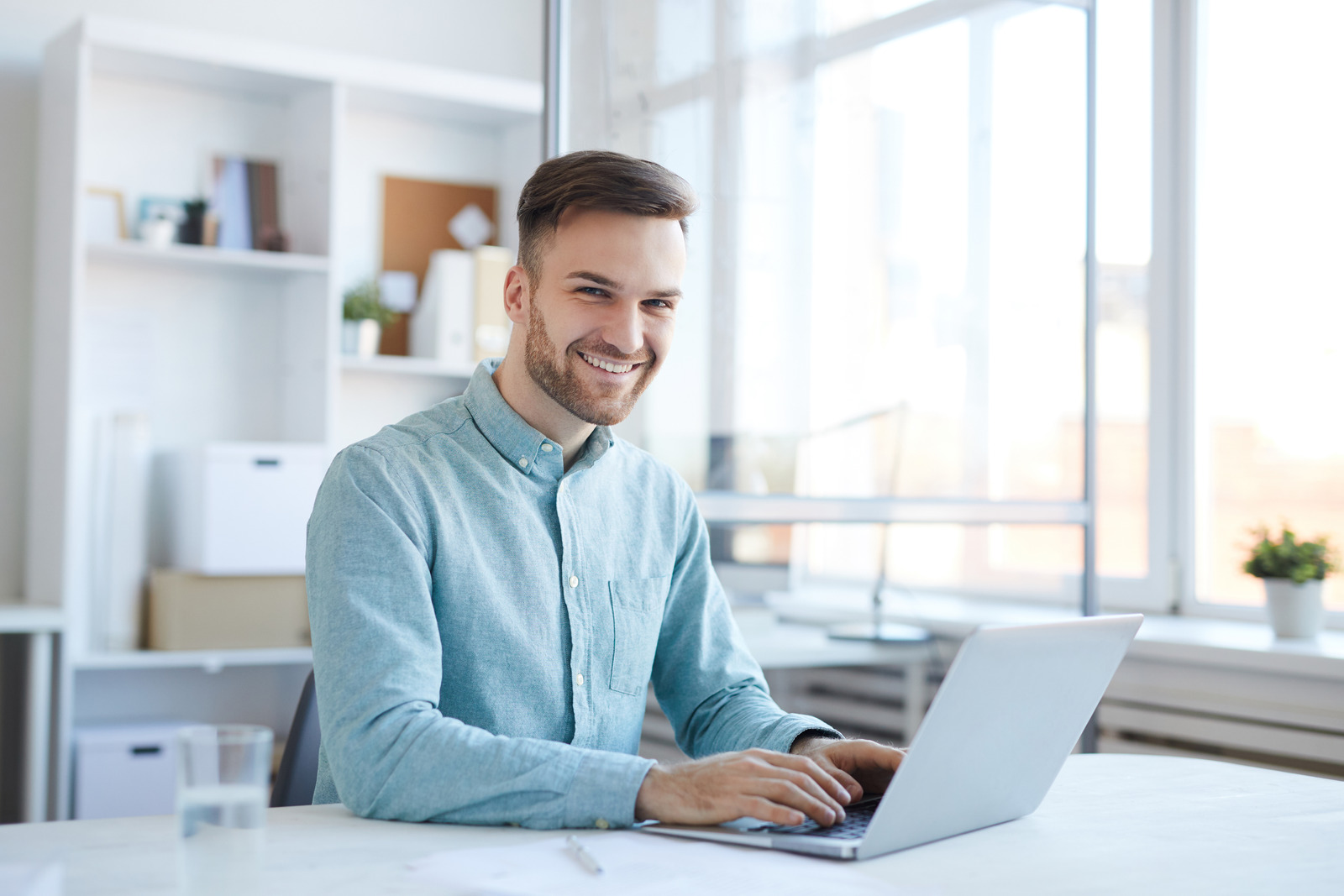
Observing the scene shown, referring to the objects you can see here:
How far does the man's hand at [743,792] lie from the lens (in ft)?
3.45

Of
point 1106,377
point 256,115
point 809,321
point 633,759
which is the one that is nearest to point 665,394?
point 809,321

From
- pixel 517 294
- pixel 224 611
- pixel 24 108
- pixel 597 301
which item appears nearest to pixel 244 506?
pixel 224 611

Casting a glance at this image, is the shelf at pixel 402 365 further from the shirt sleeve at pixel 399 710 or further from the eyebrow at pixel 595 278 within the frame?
the shirt sleeve at pixel 399 710

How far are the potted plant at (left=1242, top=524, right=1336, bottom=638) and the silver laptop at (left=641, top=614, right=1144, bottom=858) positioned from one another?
1.57 metres

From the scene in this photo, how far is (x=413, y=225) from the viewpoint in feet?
12.5

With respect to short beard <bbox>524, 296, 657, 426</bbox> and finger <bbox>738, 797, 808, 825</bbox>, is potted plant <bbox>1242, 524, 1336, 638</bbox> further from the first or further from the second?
finger <bbox>738, 797, 808, 825</bbox>

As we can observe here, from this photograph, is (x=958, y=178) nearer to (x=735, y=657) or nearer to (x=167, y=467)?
(x=735, y=657)

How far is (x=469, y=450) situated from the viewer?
1.40 metres

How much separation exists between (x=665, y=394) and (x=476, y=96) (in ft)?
5.72

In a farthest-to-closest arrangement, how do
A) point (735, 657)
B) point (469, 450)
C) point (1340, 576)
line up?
1. point (1340, 576)
2. point (735, 657)
3. point (469, 450)

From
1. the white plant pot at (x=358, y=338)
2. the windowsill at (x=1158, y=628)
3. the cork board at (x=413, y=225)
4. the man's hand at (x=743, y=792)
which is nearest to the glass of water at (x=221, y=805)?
Result: the man's hand at (x=743, y=792)

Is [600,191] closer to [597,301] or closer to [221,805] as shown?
[597,301]

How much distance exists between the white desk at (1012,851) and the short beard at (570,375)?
502 millimetres

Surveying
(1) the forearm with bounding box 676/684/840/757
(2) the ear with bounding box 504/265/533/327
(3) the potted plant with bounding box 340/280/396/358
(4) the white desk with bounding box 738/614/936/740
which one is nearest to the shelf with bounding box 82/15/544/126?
(3) the potted plant with bounding box 340/280/396/358
